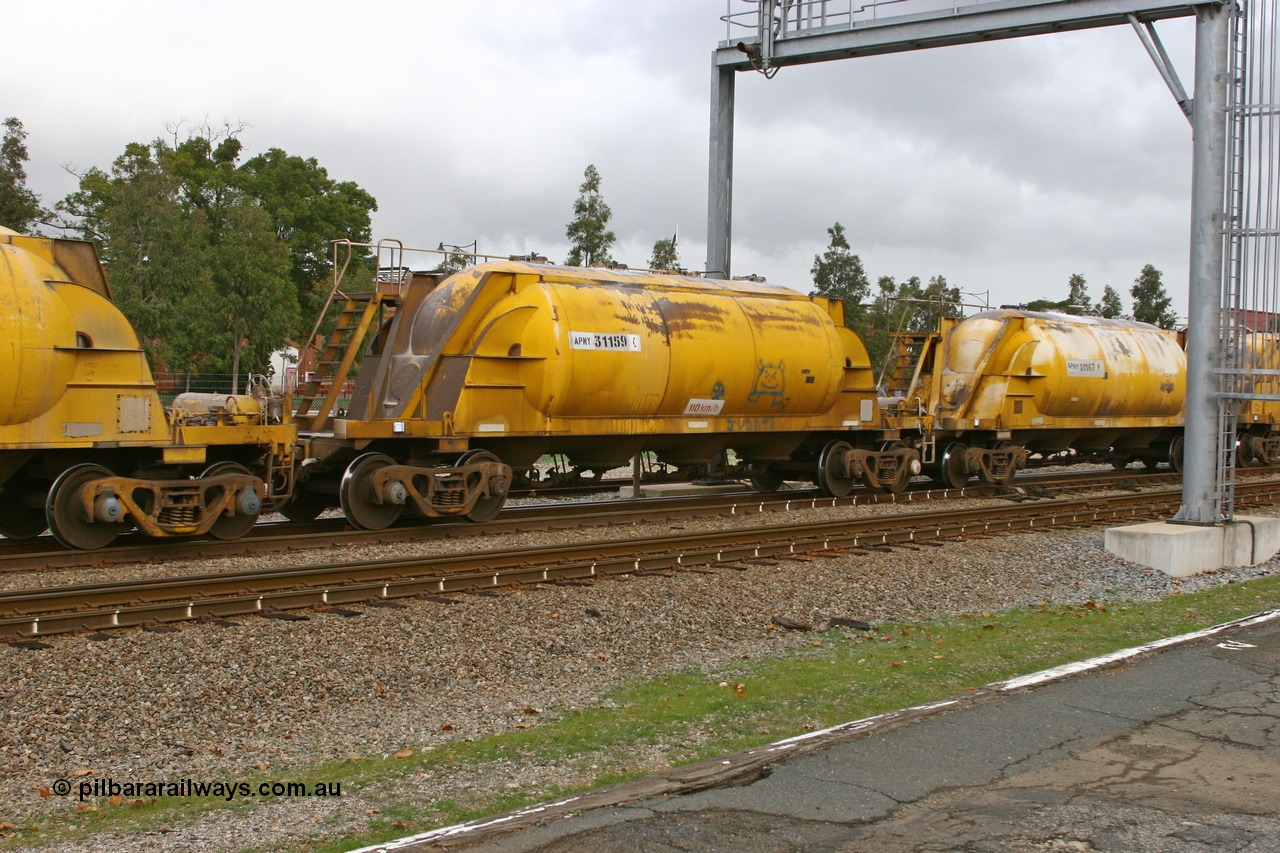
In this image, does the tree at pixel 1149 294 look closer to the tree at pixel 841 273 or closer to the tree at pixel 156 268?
the tree at pixel 841 273

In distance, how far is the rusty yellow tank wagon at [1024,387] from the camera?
20.8m

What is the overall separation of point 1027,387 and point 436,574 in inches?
559

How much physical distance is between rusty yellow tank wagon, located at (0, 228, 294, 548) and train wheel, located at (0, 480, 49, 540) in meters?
0.01

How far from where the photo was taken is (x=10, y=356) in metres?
10.4

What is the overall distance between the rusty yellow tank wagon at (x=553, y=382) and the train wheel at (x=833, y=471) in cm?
60

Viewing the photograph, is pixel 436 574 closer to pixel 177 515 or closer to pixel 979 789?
pixel 177 515

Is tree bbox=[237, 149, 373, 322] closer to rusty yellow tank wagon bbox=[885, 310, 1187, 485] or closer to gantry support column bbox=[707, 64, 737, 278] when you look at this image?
gantry support column bbox=[707, 64, 737, 278]

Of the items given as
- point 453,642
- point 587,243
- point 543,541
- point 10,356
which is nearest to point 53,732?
point 453,642

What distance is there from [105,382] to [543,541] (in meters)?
4.97

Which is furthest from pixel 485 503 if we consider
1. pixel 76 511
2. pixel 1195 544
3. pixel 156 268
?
pixel 156 268

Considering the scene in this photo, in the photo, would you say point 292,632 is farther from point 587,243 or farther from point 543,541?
point 587,243

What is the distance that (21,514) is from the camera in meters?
12.2

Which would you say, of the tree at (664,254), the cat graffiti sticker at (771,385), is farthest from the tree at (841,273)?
the cat graffiti sticker at (771,385)

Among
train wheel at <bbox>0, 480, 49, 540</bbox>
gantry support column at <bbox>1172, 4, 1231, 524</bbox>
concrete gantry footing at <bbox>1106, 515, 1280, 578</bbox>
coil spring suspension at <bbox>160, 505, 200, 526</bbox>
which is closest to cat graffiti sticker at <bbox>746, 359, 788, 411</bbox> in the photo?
concrete gantry footing at <bbox>1106, 515, 1280, 578</bbox>
